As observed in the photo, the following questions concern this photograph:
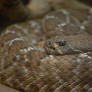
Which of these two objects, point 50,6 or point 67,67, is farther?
point 50,6

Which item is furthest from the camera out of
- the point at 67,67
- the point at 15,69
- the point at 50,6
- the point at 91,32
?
the point at 50,6

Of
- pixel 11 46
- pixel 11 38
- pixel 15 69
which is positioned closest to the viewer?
pixel 15 69

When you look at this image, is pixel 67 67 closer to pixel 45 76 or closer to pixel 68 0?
pixel 45 76

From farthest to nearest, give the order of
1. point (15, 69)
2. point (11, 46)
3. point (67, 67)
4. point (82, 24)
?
point (82, 24) → point (11, 46) → point (15, 69) → point (67, 67)

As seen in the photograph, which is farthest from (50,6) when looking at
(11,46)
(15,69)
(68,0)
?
(15,69)

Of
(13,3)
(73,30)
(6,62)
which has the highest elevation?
(13,3)

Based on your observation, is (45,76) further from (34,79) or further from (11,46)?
(11,46)

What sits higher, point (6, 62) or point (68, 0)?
point (68, 0)

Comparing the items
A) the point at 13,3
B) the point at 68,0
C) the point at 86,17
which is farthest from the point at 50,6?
the point at 13,3

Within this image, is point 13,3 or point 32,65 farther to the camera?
point 13,3
